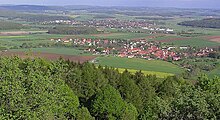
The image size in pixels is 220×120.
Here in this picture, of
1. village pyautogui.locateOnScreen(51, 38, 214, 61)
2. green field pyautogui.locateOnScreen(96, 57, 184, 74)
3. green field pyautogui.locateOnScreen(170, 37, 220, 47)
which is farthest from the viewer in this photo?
green field pyautogui.locateOnScreen(170, 37, 220, 47)

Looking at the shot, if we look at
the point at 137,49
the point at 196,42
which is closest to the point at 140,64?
the point at 137,49

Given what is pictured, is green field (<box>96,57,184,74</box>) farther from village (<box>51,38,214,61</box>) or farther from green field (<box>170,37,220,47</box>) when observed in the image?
green field (<box>170,37,220,47</box>)

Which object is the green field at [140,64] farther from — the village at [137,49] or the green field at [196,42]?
the green field at [196,42]

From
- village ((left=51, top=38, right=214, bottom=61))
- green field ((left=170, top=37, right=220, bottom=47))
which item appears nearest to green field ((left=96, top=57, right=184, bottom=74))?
village ((left=51, top=38, right=214, bottom=61))

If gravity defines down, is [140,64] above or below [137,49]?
above

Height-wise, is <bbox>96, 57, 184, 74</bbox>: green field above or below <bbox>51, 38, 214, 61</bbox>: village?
above

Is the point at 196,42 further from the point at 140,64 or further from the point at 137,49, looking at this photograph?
the point at 140,64

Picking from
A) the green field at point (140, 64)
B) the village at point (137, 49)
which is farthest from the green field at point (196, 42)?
the green field at point (140, 64)
